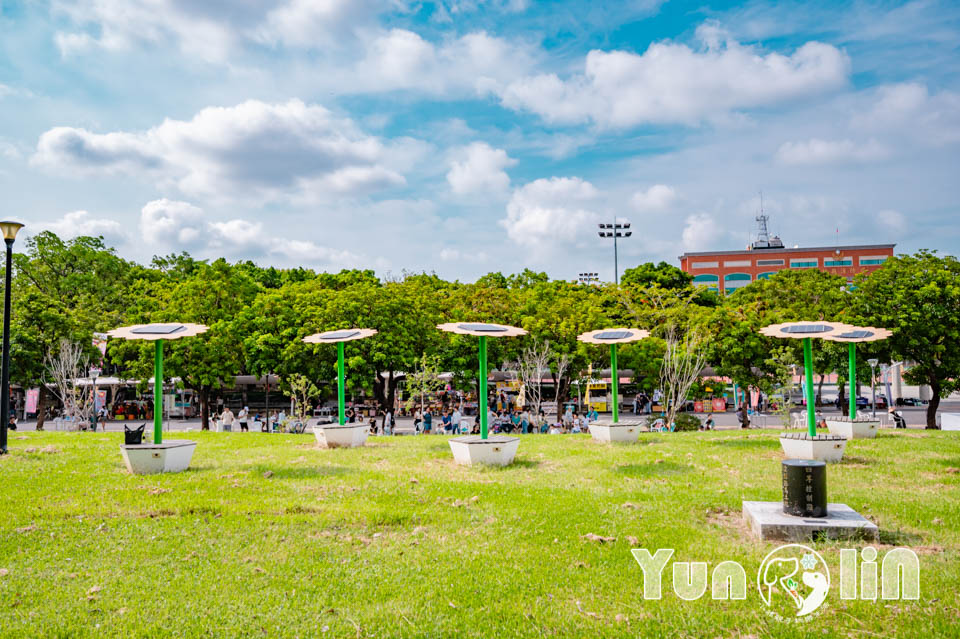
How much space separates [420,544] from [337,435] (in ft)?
33.6

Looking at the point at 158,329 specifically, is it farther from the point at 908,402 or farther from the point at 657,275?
the point at 908,402

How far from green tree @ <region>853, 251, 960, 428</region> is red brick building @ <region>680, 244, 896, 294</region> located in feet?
252

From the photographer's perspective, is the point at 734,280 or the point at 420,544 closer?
the point at 420,544

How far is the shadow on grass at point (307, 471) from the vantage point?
13.0 m

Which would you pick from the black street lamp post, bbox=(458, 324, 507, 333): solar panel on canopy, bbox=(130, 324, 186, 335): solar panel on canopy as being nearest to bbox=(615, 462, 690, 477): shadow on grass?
bbox=(458, 324, 507, 333): solar panel on canopy

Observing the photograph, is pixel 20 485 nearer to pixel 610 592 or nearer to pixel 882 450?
pixel 610 592

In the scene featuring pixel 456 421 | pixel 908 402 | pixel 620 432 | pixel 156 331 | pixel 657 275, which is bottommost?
pixel 908 402

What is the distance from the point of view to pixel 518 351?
3472cm

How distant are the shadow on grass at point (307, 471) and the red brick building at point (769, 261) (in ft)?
320

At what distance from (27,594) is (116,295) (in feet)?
148

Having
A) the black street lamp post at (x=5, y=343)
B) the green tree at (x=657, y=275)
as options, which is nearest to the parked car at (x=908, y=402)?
the green tree at (x=657, y=275)

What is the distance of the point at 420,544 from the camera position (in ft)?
26.7

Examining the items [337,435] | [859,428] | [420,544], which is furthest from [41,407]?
[859,428]

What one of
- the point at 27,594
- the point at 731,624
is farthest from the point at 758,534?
the point at 27,594
